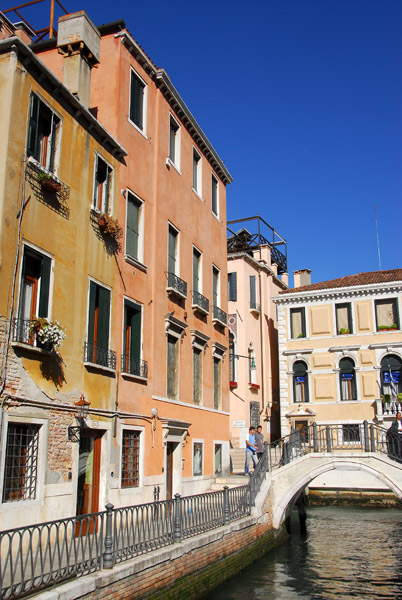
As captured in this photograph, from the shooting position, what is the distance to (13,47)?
1080cm

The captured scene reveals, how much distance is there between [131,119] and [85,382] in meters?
7.67

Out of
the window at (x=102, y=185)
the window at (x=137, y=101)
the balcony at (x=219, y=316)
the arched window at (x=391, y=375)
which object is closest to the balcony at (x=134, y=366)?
the window at (x=102, y=185)

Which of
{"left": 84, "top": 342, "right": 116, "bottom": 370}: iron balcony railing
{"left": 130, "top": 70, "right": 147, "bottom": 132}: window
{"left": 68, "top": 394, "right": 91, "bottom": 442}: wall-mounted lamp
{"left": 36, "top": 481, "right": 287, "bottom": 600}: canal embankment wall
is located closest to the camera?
{"left": 36, "top": 481, "right": 287, "bottom": 600}: canal embankment wall

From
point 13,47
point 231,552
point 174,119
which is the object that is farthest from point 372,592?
point 174,119

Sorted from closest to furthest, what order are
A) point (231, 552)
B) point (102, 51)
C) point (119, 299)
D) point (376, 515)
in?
point (231, 552) < point (119, 299) < point (102, 51) < point (376, 515)

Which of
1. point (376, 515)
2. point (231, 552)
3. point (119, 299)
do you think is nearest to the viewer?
point (231, 552)

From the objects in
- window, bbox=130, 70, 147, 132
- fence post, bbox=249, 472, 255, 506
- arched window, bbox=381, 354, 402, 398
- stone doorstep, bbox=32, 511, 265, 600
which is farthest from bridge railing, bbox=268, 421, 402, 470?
window, bbox=130, 70, 147, 132

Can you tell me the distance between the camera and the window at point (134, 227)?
15.3 m

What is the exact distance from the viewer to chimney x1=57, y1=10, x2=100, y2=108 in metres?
13.8

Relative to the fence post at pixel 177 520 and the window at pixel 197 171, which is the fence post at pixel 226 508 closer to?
the fence post at pixel 177 520

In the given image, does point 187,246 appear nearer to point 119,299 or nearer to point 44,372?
point 119,299

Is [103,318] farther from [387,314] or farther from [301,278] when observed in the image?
[301,278]

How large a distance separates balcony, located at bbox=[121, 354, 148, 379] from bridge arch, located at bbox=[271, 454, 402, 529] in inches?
215

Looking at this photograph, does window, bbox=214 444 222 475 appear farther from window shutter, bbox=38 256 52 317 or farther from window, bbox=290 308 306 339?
window, bbox=290 308 306 339
